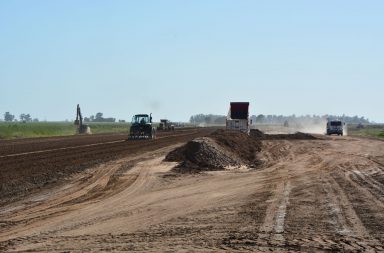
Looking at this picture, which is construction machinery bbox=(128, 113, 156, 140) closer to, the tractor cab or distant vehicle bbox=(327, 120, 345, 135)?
the tractor cab

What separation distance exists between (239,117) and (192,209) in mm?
39260

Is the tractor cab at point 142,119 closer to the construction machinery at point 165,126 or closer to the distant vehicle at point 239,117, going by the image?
the distant vehicle at point 239,117

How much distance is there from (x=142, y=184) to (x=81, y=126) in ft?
211

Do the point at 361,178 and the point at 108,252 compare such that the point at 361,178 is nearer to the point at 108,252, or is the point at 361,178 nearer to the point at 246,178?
the point at 246,178

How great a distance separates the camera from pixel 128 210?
12805mm

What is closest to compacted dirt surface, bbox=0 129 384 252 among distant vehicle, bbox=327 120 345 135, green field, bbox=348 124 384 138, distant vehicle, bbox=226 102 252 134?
distant vehicle, bbox=226 102 252 134

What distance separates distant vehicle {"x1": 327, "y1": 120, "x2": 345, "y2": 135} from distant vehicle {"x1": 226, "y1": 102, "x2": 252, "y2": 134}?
78.7 ft

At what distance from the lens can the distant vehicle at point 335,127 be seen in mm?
72188

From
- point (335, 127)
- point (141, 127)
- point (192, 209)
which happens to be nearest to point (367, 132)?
point (335, 127)

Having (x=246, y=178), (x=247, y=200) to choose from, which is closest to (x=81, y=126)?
(x=246, y=178)

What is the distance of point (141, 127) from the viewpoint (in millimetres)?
51719

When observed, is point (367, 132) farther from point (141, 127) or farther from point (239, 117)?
point (141, 127)

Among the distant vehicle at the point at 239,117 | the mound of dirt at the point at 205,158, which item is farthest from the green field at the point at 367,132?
the mound of dirt at the point at 205,158

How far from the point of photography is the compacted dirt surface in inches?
367
